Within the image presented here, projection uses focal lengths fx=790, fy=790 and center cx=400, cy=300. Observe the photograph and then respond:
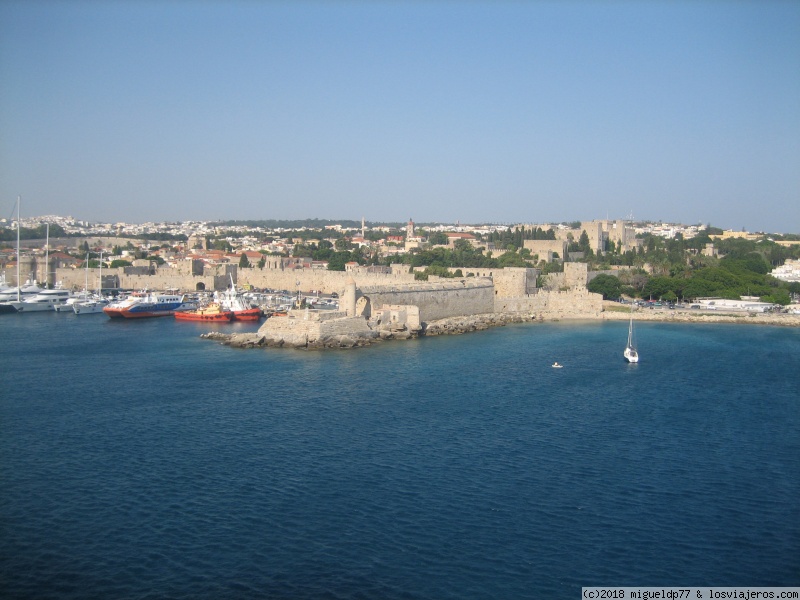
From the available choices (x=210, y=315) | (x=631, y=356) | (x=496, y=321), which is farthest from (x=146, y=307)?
(x=631, y=356)

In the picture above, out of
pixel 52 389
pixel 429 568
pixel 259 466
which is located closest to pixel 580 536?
pixel 429 568

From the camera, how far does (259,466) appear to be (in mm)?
6535

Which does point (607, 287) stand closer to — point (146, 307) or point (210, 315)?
point (210, 315)

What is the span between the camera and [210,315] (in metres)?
17.5

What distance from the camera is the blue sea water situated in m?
4.75

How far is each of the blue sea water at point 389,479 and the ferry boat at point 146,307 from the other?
6.88 metres

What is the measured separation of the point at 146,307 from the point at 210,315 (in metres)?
2.04

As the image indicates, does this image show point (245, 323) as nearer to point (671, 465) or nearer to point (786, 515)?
point (671, 465)

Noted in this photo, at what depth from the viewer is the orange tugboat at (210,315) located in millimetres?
17500

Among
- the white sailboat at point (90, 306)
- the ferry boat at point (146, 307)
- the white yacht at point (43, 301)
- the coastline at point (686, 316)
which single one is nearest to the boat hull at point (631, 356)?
the coastline at point (686, 316)

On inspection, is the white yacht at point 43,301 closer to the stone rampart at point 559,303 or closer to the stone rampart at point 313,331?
the stone rampart at point 313,331

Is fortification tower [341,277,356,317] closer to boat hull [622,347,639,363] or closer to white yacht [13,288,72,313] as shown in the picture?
boat hull [622,347,639,363]

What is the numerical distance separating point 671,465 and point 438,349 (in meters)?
6.65

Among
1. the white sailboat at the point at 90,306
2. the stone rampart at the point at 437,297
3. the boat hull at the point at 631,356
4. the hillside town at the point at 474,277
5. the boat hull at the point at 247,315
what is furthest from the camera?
the white sailboat at the point at 90,306
